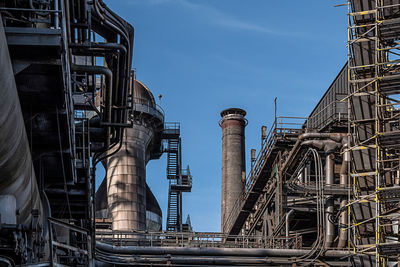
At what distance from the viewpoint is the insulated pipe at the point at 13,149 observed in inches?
363

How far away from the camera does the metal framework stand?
74.0 feet

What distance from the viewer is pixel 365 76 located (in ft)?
83.1

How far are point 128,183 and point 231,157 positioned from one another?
10.0m

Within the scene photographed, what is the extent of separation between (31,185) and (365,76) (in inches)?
601

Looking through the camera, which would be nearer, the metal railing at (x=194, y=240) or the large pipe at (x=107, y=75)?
the large pipe at (x=107, y=75)

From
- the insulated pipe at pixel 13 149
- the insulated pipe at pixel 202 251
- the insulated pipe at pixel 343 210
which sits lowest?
the insulated pipe at pixel 13 149

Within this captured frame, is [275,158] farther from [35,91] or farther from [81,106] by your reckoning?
[35,91]

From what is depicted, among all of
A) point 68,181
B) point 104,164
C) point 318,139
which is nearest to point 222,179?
point 104,164

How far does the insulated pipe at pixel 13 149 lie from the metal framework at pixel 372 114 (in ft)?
40.4

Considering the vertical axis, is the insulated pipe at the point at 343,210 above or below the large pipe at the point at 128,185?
below

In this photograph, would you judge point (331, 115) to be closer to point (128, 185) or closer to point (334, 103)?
point (334, 103)

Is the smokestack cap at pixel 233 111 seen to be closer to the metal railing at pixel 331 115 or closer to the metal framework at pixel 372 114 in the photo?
the metal railing at pixel 331 115

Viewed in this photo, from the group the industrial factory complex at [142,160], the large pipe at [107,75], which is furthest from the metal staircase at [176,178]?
the large pipe at [107,75]

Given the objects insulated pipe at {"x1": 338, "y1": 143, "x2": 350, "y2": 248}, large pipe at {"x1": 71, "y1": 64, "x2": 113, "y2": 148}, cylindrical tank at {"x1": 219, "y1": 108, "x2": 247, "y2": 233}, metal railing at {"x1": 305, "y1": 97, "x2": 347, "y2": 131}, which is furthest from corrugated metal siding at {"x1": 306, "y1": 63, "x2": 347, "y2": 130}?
large pipe at {"x1": 71, "y1": 64, "x2": 113, "y2": 148}
